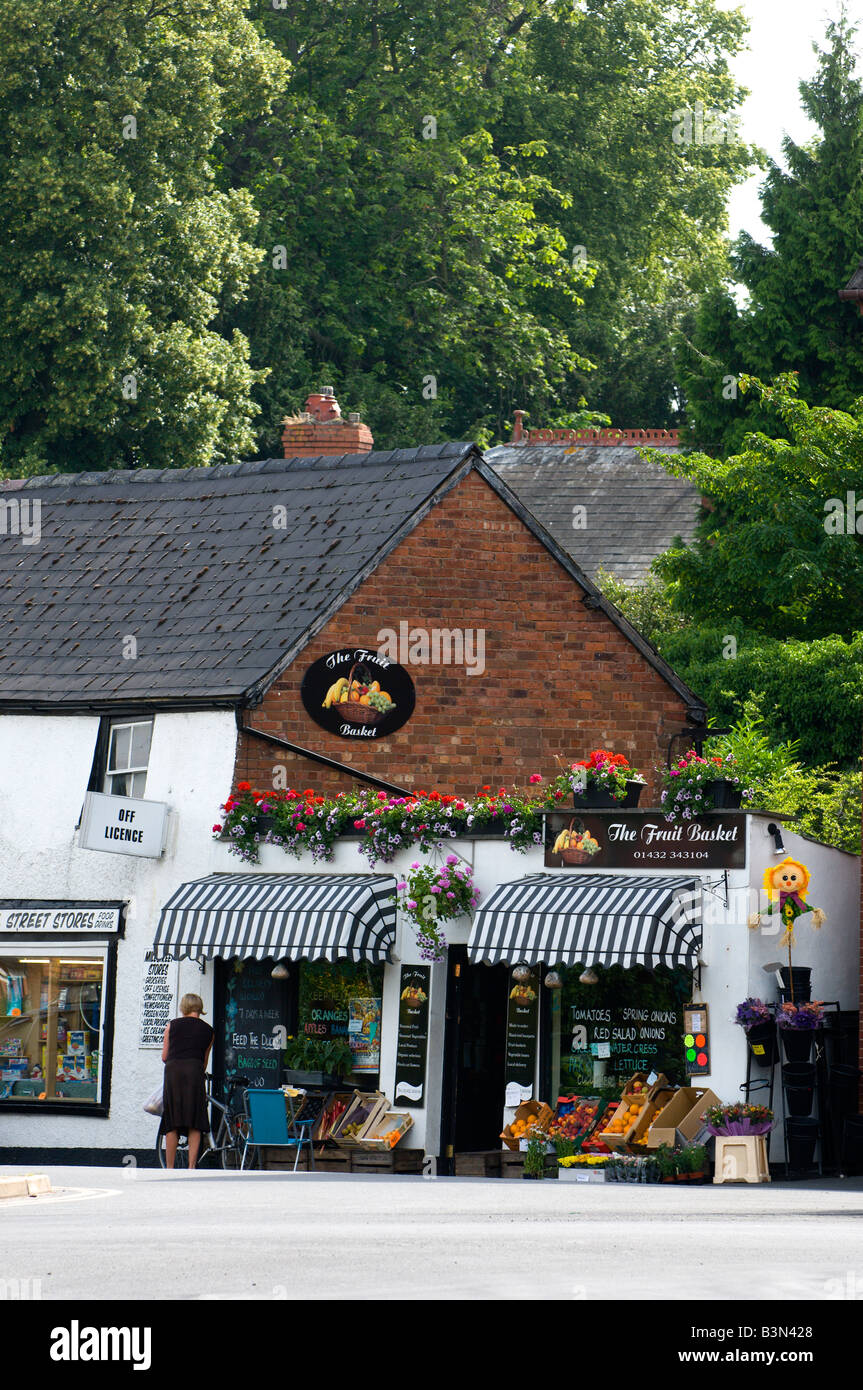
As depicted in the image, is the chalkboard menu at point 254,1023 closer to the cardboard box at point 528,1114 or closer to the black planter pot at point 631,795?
the cardboard box at point 528,1114

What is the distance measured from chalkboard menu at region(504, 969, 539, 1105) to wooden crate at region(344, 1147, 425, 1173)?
1060mm

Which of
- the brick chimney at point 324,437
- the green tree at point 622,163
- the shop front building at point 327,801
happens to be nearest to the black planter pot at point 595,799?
the shop front building at point 327,801

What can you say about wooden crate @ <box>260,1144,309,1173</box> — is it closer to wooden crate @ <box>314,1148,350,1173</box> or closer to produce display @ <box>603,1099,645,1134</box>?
wooden crate @ <box>314,1148,350,1173</box>

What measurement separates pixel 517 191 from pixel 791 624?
21.2m

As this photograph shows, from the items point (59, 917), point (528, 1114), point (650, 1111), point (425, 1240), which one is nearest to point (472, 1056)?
point (528, 1114)

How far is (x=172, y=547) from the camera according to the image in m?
27.7

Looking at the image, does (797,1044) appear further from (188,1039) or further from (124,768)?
(124,768)

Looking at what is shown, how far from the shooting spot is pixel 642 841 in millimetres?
21438

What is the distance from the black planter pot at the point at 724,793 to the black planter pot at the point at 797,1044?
79.5 inches

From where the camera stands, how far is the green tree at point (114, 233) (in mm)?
36156

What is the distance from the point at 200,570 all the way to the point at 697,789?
8294 millimetres

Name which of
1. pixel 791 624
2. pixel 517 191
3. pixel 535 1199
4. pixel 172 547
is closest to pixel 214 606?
pixel 172 547

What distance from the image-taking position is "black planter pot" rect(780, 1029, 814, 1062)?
20469 millimetres

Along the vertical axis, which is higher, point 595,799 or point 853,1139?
point 595,799
